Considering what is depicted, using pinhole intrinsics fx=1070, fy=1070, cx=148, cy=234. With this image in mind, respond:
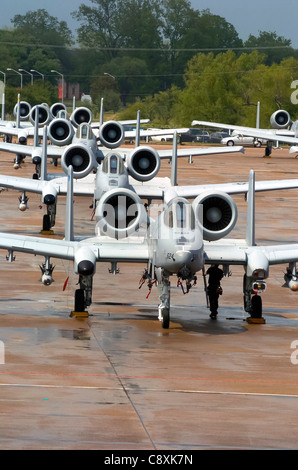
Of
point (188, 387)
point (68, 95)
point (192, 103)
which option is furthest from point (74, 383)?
point (68, 95)

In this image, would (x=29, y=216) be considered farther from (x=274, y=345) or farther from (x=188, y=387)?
(x=188, y=387)

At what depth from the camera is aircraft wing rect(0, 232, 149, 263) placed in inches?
951

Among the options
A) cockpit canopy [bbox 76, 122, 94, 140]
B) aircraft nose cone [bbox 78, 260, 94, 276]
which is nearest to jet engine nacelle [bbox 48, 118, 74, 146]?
cockpit canopy [bbox 76, 122, 94, 140]

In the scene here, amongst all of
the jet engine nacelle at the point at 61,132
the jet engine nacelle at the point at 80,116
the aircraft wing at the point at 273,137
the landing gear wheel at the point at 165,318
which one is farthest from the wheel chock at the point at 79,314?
the aircraft wing at the point at 273,137

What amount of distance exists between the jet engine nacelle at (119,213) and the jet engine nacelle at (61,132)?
107 ft

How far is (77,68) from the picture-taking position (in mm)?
174750

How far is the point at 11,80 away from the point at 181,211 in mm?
148284

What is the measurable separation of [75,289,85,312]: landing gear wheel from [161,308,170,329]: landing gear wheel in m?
2.23

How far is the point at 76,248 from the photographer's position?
24906mm

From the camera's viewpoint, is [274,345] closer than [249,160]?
Yes

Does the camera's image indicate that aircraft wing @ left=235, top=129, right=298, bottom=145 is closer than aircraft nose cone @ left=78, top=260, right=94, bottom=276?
No

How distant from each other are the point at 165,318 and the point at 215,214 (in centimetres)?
303

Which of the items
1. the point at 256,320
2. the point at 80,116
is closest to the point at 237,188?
the point at 256,320

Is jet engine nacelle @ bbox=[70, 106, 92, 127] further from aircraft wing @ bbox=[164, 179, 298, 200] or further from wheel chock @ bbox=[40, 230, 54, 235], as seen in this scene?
wheel chock @ bbox=[40, 230, 54, 235]
